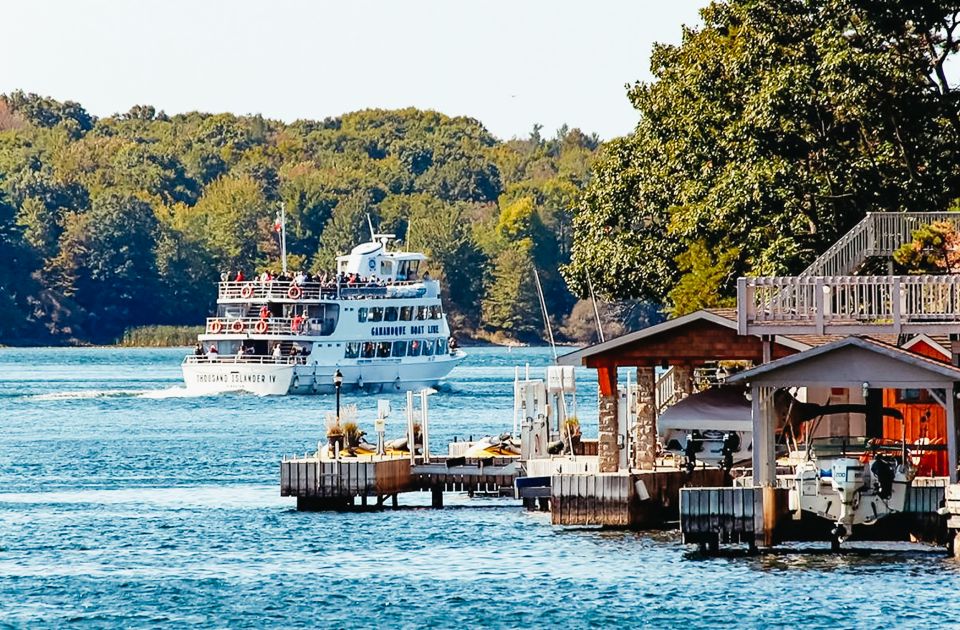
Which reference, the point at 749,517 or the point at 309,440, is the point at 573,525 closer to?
the point at 749,517

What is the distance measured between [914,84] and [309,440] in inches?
1221

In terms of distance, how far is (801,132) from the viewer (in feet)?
201

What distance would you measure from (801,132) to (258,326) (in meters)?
65.4

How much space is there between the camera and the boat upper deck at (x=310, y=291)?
12412cm

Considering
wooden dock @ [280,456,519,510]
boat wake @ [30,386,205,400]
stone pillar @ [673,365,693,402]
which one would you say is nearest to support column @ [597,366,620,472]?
stone pillar @ [673,365,693,402]

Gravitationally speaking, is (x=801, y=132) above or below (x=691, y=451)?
above

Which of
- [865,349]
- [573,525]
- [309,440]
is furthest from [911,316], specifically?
[309,440]

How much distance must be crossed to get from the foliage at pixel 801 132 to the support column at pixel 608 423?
13.9 metres

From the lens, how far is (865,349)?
41125mm

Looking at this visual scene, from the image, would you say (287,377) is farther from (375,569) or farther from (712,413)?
(375,569)

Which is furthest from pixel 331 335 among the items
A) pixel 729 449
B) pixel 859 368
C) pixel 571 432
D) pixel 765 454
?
pixel 859 368

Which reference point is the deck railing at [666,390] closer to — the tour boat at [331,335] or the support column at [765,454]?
the support column at [765,454]

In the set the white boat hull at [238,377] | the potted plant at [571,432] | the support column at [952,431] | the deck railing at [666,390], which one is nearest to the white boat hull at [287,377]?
the white boat hull at [238,377]

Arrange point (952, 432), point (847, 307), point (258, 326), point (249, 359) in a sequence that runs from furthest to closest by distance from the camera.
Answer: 1. point (249, 359)
2. point (258, 326)
3. point (847, 307)
4. point (952, 432)
